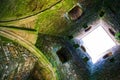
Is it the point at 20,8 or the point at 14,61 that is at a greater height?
the point at 20,8

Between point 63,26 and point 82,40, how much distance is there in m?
1.71

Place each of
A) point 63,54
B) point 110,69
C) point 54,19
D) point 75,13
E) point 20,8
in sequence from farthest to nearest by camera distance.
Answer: point 110,69 → point 63,54 → point 75,13 → point 54,19 → point 20,8

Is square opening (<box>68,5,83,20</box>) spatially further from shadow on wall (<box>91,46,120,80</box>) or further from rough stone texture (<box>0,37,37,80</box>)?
shadow on wall (<box>91,46,120,80</box>)

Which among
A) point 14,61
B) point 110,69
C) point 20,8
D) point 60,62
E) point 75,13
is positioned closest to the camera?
point 20,8

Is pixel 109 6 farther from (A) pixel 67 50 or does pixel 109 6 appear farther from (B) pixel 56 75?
(B) pixel 56 75

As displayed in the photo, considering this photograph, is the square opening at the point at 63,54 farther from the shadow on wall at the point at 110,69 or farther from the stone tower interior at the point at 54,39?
the shadow on wall at the point at 110,69

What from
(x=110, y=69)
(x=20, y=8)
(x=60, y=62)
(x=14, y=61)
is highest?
(x=20, y=8)

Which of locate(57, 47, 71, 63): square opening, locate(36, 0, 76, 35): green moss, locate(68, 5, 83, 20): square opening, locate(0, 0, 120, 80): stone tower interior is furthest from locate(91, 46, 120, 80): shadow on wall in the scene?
locate(36, 0, 76, 35): green moss

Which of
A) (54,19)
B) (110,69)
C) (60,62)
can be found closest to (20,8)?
(54,19)

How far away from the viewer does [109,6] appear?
7.70m

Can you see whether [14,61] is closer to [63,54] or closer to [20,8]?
[20,8]

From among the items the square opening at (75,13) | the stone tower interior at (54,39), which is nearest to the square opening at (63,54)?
the stone tower interior at (54,39)

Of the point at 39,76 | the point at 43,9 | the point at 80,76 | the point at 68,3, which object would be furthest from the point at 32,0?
the point at 80,76

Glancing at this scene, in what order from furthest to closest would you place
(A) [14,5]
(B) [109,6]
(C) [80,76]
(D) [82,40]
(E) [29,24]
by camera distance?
1. (D) [82,40]
2. (C) [80,76]
3. (B) [109,6]
4. (E) [29,24]
5. (A) [14,5]
